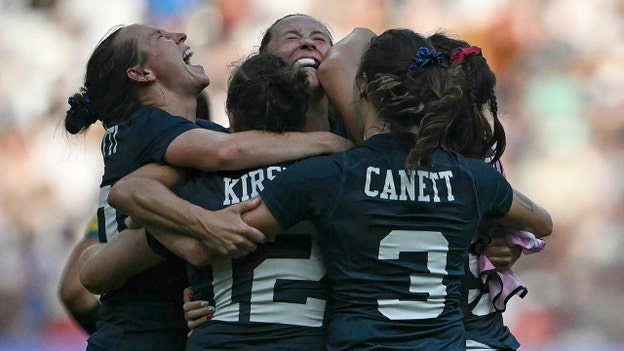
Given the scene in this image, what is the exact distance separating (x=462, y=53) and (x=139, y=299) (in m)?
1.10

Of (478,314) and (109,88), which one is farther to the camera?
(109,88)

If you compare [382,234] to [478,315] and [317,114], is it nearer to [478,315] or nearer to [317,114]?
[478,315]

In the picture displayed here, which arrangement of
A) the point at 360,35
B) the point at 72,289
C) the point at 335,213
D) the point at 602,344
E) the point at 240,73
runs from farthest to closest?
the point at 602,344, the point at 72,289, the point at 360,35, the point at 240,73, the point at 335,213

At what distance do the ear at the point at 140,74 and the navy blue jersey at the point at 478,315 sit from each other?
1.03m

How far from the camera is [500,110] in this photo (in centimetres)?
675

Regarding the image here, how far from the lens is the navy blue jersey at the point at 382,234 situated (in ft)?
7.64

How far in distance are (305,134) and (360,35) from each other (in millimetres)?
385

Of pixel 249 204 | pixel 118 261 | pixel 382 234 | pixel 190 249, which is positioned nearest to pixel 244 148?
pixel 249 204

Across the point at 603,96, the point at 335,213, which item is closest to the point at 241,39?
the point at 603,96

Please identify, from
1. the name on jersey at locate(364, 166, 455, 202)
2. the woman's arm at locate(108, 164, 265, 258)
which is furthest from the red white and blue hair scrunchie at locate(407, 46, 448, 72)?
the woman's arm at locate(108, 164, 265, 258)

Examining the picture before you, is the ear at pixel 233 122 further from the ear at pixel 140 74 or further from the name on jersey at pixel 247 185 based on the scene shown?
the ear at pixel 140 74

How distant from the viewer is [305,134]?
254 cm

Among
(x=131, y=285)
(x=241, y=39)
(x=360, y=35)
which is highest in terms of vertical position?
(x=241, y=39)

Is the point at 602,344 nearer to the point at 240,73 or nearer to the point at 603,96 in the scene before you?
the point at 603,96
